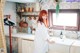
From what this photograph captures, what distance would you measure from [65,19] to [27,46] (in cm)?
129

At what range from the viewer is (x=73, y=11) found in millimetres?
3680

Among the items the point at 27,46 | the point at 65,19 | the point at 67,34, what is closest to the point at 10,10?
the point at 27,46

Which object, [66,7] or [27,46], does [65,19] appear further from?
[27,46]

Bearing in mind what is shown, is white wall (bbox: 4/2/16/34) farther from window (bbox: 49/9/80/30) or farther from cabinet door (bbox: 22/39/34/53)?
window (bbox: 49/9/80/30)

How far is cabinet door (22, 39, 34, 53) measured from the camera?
12.0 feet

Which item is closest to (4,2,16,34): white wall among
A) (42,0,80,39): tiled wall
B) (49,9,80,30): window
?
(42,0,80,39): tiled wall

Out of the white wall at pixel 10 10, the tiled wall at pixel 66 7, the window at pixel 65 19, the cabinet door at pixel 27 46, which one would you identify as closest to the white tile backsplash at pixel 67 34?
the tiled wall at pixel 66 7

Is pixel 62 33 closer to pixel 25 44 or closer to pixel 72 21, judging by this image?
pixel 72 21

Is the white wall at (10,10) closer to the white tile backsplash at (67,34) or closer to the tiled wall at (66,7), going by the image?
the tiled wall at (66,7)

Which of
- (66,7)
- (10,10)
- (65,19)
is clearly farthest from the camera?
(10,10)

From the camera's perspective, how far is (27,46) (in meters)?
3.75

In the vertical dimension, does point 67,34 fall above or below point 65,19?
below

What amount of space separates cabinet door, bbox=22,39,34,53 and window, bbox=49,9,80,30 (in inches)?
33.6

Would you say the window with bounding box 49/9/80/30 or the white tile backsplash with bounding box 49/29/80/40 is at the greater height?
the window with bounding box 49/9/80/30
